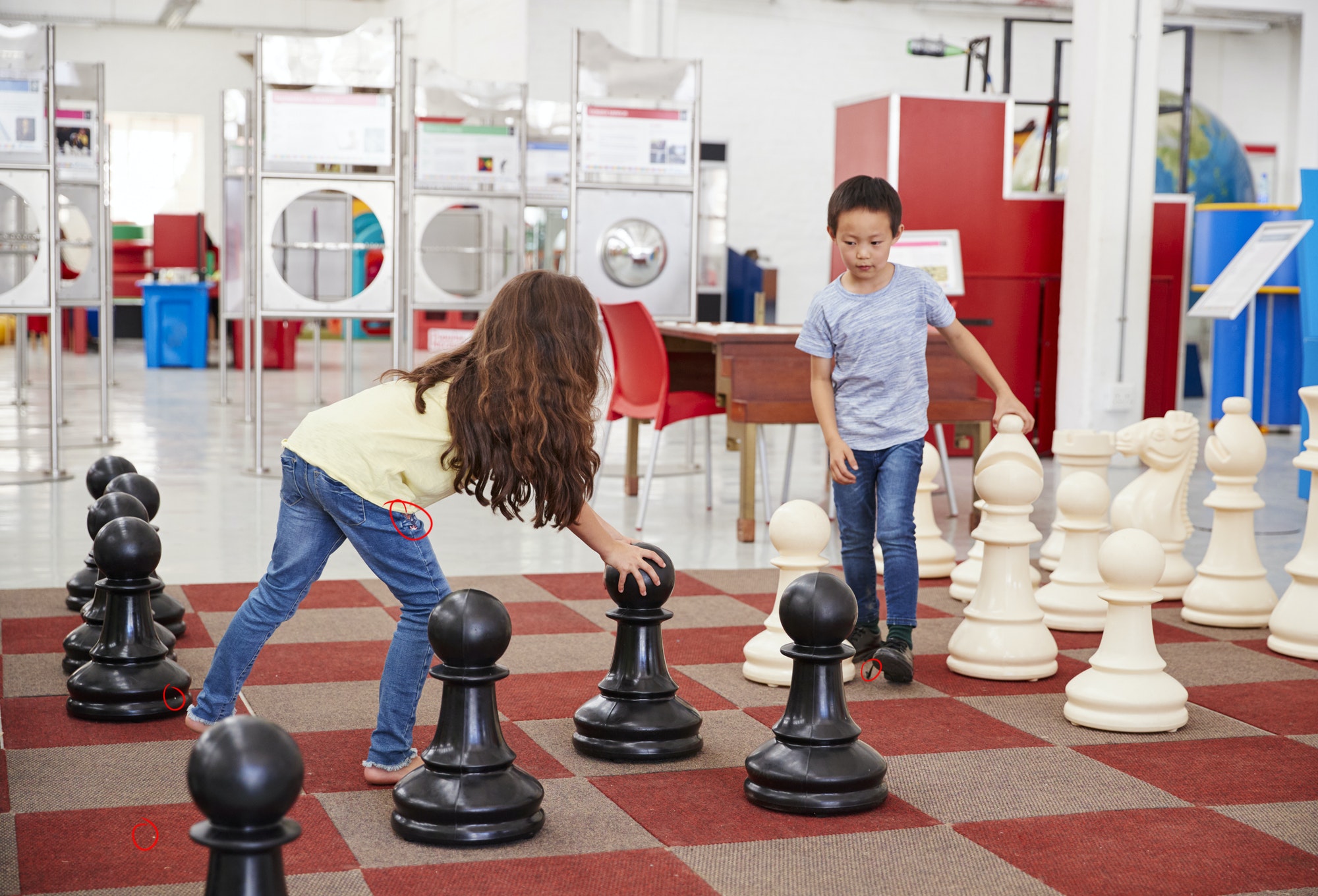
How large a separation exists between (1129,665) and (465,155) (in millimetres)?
5050

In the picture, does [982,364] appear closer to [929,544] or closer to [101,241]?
[929,544]

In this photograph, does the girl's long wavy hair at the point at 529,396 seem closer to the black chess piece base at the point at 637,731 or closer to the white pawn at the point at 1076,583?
the black chess piece base at the point at 637,731

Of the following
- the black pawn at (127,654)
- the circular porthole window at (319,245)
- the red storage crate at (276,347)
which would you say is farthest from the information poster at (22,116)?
the red storage crate at (276,347)

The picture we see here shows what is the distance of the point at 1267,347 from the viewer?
8.57 m

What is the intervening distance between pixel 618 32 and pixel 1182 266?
6602 millimetres

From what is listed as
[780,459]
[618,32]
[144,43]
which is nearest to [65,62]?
[780,459]

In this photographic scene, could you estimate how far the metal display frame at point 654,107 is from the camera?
248 inches

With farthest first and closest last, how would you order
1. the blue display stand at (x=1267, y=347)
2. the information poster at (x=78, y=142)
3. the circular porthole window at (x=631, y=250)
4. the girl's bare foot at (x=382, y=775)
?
the blue display stand at (x=1267, y=347)
the information poster at (x=78, y=142)
the circular porthole window at (x=631, y=250)
the girl's bare foot at (x=382, y=775)

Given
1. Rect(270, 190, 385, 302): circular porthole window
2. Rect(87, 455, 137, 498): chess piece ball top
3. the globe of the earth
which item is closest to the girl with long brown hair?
Rect(87, 455, 137, 498): chess piece ball top

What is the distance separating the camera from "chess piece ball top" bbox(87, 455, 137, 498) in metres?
3.34

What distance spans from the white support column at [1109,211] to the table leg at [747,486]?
2781 mm

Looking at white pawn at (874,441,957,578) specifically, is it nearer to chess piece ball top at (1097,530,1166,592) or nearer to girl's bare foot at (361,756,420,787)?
chess piece ball top at (1097,530,1166,592)

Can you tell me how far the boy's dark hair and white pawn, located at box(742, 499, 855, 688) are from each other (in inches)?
24.2

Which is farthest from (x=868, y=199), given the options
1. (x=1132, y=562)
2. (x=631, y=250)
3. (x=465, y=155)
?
(x=465, y=155)
